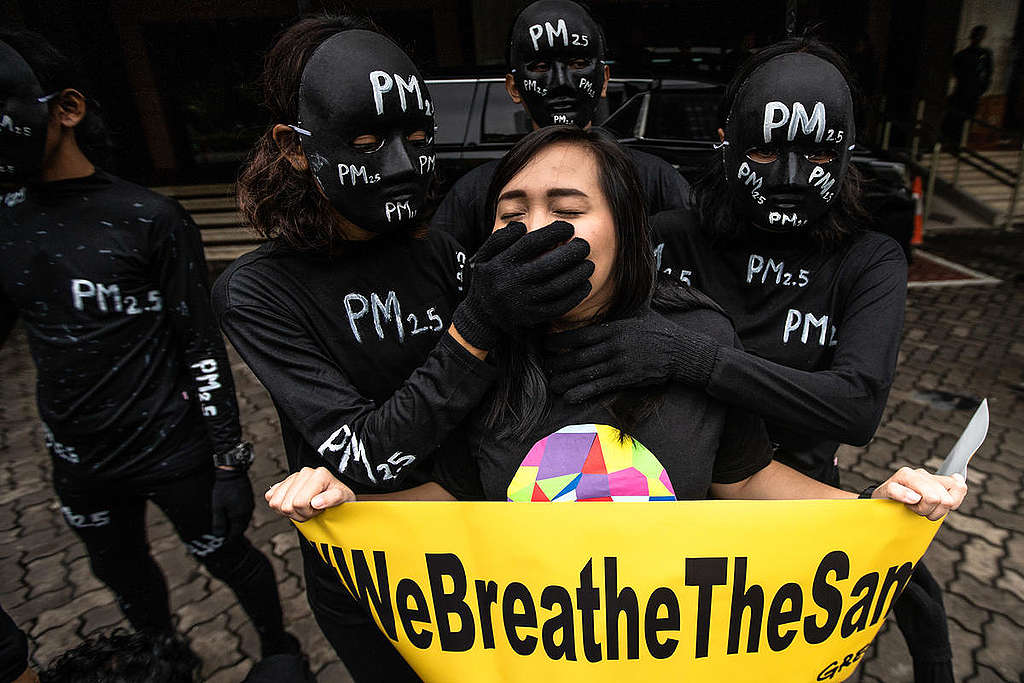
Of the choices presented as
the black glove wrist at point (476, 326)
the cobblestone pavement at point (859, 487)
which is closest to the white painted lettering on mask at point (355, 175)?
the black glove wrist at point (476, 326)

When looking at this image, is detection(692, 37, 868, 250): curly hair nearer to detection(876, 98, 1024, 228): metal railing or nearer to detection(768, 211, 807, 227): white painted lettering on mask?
detection(768, 211, 807, 227): white painted lettering on mask

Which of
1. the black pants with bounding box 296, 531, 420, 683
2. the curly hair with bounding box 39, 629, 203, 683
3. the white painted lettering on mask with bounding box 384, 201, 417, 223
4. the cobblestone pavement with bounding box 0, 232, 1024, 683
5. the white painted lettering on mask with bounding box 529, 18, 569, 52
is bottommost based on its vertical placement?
the cobblestone pavement with bounding box 0, 232, 1024, 683

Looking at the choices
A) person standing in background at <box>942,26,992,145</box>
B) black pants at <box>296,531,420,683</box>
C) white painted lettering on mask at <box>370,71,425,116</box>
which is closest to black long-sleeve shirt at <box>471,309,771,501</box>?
black pants at <box>296,531,420,683</box>

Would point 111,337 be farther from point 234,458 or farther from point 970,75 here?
point 970,75

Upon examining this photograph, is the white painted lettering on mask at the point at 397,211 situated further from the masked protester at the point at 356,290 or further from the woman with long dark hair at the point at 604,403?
the woman with long dark hair at the point at 604,403

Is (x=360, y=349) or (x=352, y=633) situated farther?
(x=352, y=633)

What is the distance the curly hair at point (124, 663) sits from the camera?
129cm

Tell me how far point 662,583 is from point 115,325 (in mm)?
1735

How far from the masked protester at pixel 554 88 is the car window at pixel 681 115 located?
317 centimetres

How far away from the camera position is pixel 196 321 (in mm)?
2010

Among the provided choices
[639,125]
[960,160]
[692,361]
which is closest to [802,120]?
[692,361]

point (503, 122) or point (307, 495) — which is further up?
point (503, 122)

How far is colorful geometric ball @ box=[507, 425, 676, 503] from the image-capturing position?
4.14 feet

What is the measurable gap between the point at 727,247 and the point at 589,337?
751mm
